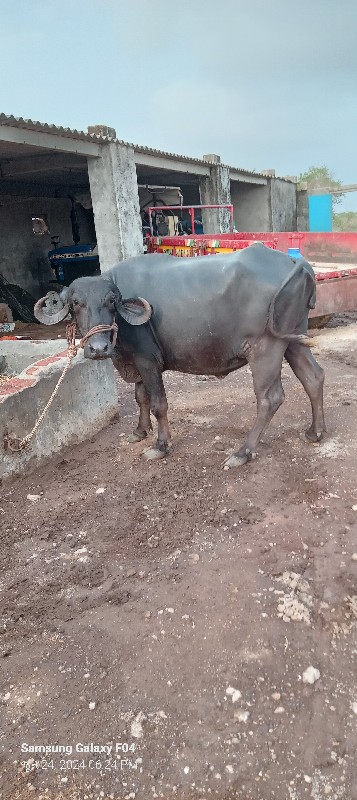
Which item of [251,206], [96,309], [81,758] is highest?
[251,206]

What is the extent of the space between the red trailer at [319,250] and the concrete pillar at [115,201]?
24.6 inches

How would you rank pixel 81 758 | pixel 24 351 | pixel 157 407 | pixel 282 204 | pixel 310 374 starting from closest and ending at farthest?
pixel 81 758 → pixel 157 407 → pixel 310 374 → pixel 24 351 → pixel 282 204

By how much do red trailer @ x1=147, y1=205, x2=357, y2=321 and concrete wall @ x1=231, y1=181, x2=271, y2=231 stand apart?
22.3 feet

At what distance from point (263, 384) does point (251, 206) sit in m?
15.4

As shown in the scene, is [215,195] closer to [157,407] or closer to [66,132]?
[66,132]

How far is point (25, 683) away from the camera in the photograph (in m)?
2.35

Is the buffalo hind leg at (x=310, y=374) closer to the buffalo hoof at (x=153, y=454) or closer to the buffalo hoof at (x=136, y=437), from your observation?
the buffalo hoof at (x=153, y=454)

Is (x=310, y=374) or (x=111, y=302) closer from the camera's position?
(x=111, y=302)

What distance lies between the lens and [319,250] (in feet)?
34.3

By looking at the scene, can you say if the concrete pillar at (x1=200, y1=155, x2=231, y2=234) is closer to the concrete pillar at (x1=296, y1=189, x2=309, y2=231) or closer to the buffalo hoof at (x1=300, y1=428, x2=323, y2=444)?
the concrete pillar at (x1=296, y1=189, x2=309, y2=231)

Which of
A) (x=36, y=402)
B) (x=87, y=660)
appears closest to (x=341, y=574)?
(x=87, y=660)

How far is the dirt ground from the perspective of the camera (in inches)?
76.9

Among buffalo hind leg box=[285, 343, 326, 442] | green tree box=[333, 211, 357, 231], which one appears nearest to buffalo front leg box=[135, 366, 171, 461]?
buffalo hind leg box=[285, 343, 326, 442]

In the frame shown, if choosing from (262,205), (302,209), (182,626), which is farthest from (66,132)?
(302,209)
